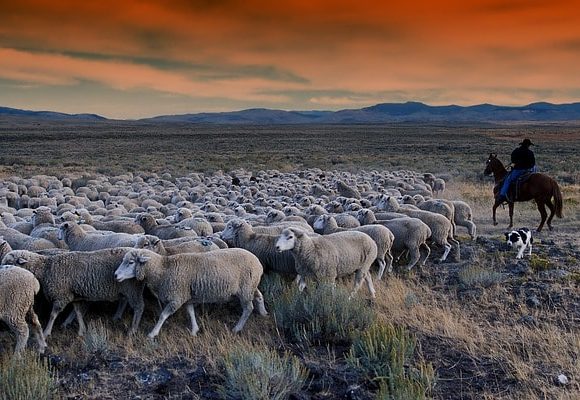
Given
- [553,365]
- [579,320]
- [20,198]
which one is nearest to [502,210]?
[579,320]

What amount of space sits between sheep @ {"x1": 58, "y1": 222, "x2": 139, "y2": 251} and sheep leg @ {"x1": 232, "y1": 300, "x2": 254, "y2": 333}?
260 cm

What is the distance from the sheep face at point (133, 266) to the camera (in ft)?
22.7

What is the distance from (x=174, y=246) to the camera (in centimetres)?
848

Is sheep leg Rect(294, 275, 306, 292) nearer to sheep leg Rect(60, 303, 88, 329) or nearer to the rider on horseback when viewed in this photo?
sheep leg Rect(60, 303, 88, 329)

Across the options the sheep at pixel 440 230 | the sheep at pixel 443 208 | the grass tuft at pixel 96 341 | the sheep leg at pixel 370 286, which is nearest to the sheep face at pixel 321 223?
the sheep leg at pixel 370 286

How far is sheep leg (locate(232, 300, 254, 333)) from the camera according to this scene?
7185 mm

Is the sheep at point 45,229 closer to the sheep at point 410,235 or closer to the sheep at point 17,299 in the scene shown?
the sheep at point 17,299

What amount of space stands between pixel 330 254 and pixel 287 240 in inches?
32.4

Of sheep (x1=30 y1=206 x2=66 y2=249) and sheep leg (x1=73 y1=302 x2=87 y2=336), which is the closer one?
sheep leg (x1=73 y1=302 x2=87 y2=336)

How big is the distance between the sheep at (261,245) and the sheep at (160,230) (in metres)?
1.23

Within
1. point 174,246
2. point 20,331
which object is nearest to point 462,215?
point 174,246

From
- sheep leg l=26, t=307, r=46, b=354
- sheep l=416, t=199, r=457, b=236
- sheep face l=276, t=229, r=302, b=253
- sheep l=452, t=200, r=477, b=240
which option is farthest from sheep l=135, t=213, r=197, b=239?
A: sheep l=452, t=200, r=477, b=240

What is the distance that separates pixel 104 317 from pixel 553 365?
18.9 feet

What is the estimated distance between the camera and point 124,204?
56.3ft
